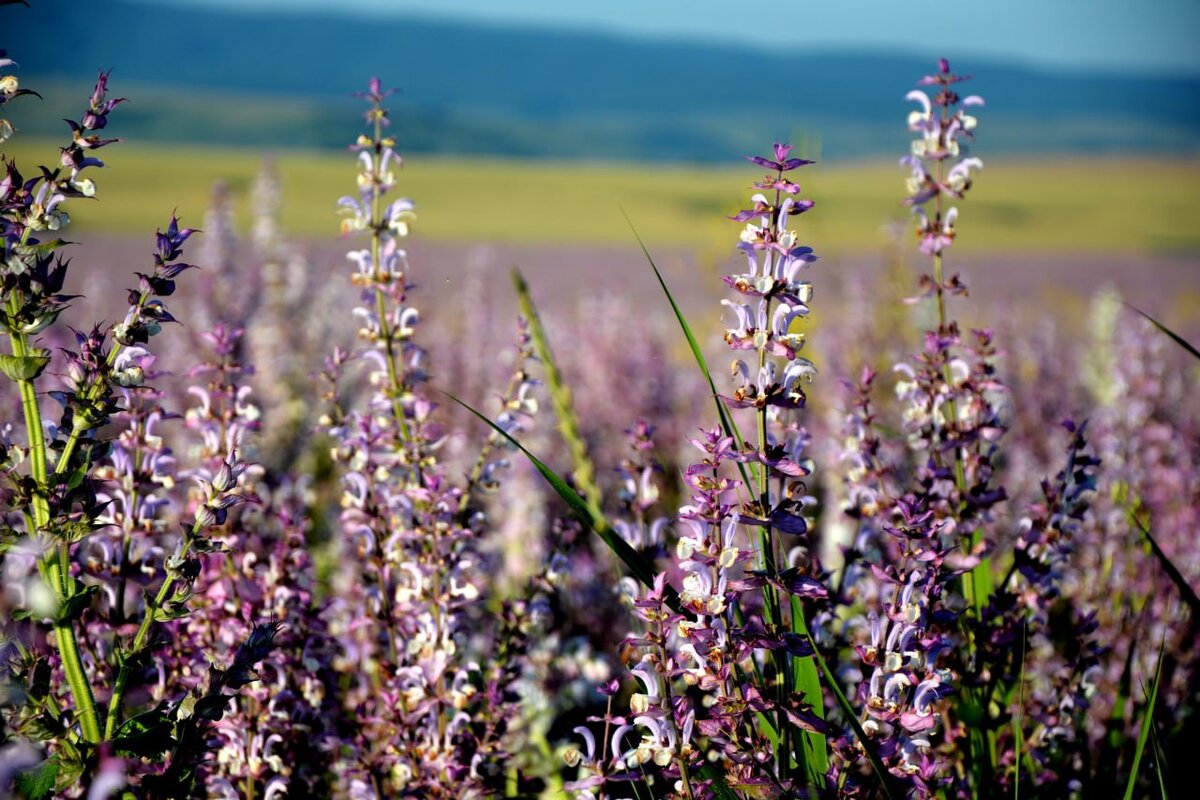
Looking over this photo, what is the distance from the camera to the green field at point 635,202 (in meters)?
48.6

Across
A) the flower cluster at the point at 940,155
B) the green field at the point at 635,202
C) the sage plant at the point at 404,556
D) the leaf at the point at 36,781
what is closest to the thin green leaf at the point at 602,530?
the sage plant at the point at 404,556

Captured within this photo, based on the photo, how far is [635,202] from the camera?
67.2 metres

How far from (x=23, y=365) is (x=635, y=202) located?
66503 millimetres

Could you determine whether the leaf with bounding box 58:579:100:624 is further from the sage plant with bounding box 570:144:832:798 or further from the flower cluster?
the flower cluster

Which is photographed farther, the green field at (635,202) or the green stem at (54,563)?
the green field at (635,202)

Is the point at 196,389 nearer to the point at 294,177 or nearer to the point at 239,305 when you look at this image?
the point at 239,305

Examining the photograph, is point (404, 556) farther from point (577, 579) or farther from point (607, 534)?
point (577, 579)

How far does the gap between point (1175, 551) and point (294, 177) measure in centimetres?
7301

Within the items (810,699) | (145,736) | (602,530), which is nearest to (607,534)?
(602,530)

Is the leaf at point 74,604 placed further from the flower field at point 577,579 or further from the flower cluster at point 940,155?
the flower cluster at point 940,155

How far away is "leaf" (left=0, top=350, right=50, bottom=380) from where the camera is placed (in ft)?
6.19

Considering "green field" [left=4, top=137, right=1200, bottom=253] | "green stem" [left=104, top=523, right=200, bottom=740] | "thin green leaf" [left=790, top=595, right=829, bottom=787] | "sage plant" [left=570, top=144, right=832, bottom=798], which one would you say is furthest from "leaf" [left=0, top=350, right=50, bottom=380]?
"green field" [left=4, top=137, right=1200, bottom=253]

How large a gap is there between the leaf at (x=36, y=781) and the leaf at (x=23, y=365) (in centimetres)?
65

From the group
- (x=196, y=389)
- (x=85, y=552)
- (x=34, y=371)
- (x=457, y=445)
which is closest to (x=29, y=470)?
(x=34, y=371)
